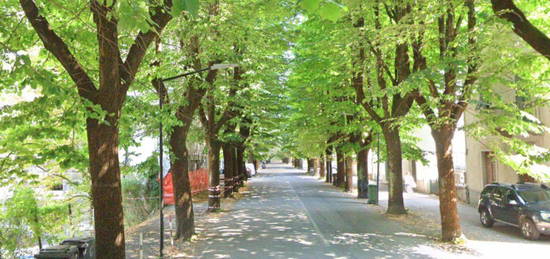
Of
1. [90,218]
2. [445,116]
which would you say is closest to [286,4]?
[445,116]

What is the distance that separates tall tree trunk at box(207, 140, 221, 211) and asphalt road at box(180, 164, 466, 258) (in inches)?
33.3

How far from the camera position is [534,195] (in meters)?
15.5

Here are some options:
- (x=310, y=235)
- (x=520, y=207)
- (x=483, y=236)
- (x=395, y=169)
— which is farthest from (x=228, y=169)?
(x=520, y=207)

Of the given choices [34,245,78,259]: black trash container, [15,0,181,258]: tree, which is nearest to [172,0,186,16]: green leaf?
[15,0,181,258]: tree

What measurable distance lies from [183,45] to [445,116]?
28.7 ft

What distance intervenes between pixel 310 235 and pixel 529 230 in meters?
7.12

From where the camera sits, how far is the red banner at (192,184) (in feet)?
86.8

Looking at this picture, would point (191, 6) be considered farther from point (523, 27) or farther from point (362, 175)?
point (362, 175)

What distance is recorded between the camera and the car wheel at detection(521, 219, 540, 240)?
45.9ft

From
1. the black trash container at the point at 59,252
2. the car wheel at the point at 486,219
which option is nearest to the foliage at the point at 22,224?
the black trash container at the point at 59,252

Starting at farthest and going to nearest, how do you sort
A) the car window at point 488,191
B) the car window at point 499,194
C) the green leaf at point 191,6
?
1. the car window at point 488,191
2. the car window at point 499,194
3. the green leaf at point 191,6

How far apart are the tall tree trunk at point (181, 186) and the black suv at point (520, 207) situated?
440 inches

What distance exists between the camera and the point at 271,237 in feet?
48.7

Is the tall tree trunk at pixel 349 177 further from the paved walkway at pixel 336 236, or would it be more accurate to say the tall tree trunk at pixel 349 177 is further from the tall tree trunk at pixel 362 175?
the paved walkway at pixel 336 236
